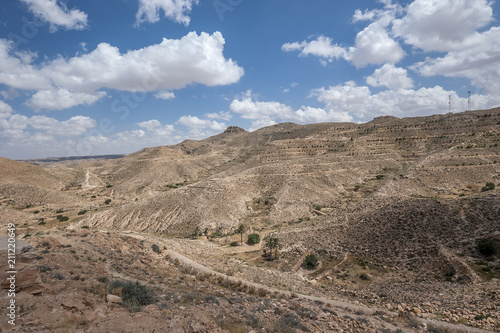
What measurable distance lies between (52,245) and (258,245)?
19027 millimetres

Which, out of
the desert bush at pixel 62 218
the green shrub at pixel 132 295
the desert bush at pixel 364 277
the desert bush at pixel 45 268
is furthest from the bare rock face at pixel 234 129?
the green shrub at pixel 132 295

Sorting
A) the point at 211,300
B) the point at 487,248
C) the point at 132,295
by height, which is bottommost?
the point at 487,248

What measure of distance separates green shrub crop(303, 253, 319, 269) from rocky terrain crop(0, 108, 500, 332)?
75 cm

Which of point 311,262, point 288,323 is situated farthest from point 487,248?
point 288,323

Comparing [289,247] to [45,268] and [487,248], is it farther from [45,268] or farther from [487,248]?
[45,268]

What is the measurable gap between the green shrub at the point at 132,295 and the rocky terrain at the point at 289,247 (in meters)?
0.20

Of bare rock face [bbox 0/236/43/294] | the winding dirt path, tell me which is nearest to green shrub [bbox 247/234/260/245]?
the winding dirt path

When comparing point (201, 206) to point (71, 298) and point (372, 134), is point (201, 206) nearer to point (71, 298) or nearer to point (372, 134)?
point (71, 298)

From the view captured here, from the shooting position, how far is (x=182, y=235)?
31.7m

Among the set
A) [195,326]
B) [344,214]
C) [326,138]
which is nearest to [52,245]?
[195,326]

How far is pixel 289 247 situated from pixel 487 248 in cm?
1508

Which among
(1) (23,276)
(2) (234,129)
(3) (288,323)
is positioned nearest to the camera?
(1) (23,276)

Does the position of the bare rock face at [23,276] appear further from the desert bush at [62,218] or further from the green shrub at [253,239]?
the desert bush at [62,218]

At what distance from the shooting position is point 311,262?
2044cm
